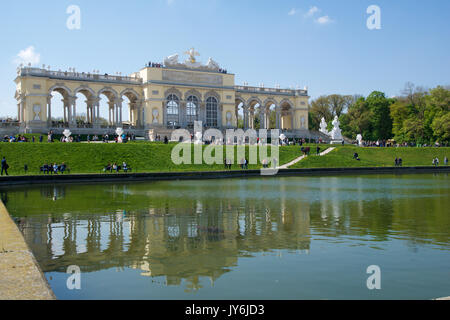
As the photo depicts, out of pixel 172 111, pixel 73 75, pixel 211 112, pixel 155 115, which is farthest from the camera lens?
pixel 211 112

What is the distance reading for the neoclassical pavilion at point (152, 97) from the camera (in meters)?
59.1

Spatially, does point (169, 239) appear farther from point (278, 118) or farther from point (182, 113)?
point (278, 118)

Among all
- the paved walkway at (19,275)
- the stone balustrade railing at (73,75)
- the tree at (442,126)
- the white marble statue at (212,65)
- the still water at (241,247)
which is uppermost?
the white marble statue at (212,65)

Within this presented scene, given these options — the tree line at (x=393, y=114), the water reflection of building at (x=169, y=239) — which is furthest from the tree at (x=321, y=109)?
the water reflection of building at (x=169, y=239)

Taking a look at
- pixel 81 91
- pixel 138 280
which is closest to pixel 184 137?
pixel 81 91

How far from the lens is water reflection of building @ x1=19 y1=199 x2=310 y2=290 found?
364 inches

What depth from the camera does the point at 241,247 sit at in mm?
10805

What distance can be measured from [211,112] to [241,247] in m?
61.7

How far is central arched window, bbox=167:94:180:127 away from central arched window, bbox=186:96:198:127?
1.81m

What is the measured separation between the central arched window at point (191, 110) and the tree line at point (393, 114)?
3477 centimetres

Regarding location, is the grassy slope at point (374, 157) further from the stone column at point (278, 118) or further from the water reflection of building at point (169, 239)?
the water reflection of building at point (169, 239)

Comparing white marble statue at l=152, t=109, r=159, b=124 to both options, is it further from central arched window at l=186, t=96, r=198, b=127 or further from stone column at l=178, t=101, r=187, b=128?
central arched window at l=186, t=96, r=198, b=127

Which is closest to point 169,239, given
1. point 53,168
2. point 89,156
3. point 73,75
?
point 53,168

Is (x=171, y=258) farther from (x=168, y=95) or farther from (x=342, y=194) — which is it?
(x=168, y=95)
